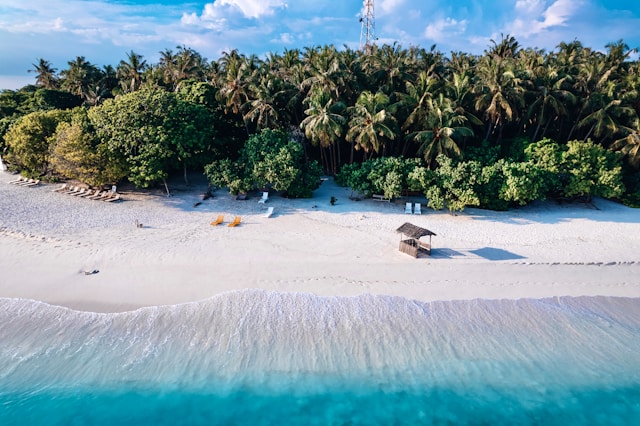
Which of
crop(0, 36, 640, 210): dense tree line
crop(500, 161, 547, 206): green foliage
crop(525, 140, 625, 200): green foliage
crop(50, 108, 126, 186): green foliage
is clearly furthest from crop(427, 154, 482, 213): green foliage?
crop(50, 108, 126, 186): green foliage

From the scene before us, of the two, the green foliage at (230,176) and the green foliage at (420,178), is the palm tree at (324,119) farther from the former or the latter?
the green foliage at (420,178)

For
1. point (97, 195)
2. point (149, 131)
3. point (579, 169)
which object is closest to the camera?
point (149, 131)

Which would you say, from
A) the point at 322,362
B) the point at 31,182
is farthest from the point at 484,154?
the point at 31,182

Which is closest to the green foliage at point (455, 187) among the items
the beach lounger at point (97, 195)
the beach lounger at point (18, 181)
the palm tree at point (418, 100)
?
the palm tree at point (418, 100)

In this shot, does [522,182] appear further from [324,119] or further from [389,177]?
[324,119]

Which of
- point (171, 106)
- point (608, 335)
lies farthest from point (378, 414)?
point (171, 106)

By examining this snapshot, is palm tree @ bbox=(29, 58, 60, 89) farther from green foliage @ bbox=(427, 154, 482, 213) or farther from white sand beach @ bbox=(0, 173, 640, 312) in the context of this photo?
green foliage @ bbox=(427, 154, 482, 213)

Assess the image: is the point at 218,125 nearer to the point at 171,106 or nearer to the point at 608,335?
the point at 171,106
